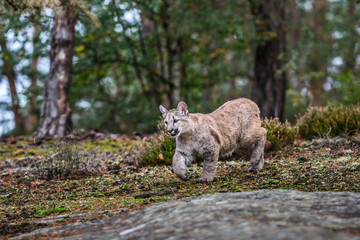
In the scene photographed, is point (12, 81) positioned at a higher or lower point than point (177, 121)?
higher

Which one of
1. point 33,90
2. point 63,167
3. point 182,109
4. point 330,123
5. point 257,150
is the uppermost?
point 33,90

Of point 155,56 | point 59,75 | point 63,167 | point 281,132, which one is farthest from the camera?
point 155,56

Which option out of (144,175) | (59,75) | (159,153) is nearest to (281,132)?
(159,153)

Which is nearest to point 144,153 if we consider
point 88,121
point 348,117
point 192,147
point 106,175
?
point 106,175

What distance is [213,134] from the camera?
6059 mm

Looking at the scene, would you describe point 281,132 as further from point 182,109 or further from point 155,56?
point 155,56

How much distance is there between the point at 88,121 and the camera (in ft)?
52.2

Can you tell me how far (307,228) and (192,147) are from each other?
3376mm

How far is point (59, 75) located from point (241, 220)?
9.13 m

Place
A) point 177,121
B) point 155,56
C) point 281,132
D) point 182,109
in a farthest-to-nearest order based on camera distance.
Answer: point 155,56
point 281,132
point 182,109
point 177,121

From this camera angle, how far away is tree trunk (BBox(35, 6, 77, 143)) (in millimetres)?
10953

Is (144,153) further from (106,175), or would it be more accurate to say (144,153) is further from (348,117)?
(348,117)

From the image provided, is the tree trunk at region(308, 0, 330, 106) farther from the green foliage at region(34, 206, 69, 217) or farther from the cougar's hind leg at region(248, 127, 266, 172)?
the green foliage at region(34, 206, 69, 217)

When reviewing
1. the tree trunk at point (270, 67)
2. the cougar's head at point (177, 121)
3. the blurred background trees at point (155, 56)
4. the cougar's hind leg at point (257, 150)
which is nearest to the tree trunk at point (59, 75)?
the blurred background trees at point (155, 56)
